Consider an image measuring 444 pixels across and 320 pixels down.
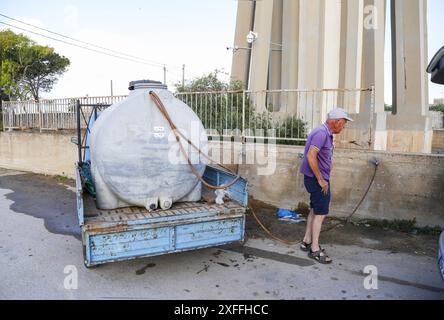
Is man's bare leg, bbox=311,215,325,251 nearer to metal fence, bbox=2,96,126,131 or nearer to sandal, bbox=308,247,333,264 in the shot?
sandal, bbox=308,247,333,264

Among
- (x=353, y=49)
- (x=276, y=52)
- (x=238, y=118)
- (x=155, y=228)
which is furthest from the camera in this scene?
(x=276, y=52)

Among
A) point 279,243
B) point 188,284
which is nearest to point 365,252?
point 279,243

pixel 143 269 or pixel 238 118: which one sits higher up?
pixel 238 118

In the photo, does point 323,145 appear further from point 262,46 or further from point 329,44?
point 262,46

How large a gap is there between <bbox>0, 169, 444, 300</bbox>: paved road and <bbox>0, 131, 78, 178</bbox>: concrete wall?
Result: 15.7 feet

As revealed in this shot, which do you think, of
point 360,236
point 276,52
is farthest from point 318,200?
point 276,52

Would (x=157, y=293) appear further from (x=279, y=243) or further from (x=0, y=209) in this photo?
(x=0, y=209)

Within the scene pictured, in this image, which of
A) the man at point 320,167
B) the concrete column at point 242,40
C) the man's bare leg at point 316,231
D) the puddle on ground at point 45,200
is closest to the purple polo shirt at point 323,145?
the man at point 320,167

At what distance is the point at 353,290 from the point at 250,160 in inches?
143

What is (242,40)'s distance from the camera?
15.5 metres

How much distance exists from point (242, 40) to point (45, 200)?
1100cm

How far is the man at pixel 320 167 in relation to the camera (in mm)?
4242

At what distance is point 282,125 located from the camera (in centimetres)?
754

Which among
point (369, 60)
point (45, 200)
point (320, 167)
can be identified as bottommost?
point (45, 200)
